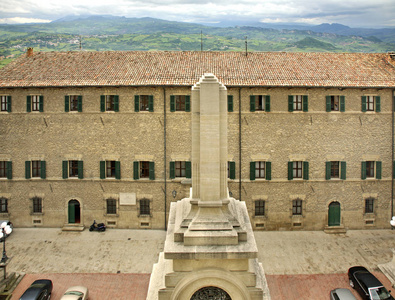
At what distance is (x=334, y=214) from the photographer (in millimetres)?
25812

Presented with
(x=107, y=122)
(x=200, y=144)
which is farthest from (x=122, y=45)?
(x=200, y=144)

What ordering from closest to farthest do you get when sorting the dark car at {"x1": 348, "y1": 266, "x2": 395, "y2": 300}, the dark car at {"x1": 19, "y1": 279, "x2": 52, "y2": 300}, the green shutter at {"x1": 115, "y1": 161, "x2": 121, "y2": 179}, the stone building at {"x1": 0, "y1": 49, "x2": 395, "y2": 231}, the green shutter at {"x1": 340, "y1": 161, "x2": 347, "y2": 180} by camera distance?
the dark car at {"x1": 19, "y1": 279, "x2": 52, "y2": 300}, the dark car at {"x1": 348, "y1": 266, "x2": 395, "y2": 300}, the stone building at {"x1": 0, "y1": 49, "x2": 395, "y2": 231}, the green shutter at {"x1": 340, "y1": 161, "x2": 347, "y2": 180}, the green shutter at {"x1": 115, "y1": 161, "x2": 121, "y2": 179}

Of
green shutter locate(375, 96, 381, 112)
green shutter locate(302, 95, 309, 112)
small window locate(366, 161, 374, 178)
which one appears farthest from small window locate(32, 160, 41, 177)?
green shutter locate(375, 96, 381, 112)

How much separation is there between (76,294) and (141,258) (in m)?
5.68

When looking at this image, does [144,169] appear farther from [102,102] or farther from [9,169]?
[9,169]

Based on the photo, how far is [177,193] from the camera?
1008 inches

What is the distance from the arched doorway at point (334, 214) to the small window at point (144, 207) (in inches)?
525

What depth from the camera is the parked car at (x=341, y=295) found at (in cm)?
1672

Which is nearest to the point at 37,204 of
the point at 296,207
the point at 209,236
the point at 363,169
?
the point at 296,207

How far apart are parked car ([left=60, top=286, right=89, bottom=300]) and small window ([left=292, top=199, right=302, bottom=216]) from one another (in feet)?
50.2

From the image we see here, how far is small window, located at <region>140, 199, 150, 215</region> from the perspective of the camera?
26.0 m

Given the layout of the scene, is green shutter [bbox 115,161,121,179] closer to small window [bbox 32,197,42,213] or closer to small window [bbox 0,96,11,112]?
small window [bbox 32,197,42,213]

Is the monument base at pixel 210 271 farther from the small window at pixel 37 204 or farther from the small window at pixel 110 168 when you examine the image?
the small window at pixel 37 204

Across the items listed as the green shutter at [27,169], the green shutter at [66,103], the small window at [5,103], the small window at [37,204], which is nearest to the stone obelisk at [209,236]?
the green shutter at [66,103]
